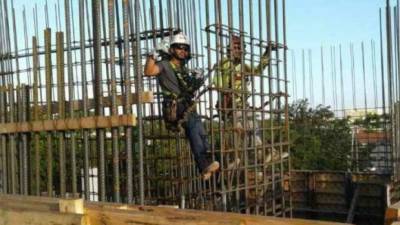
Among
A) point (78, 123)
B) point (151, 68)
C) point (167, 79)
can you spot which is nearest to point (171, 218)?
point (78, 123)

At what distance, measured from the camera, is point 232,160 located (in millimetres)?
7055

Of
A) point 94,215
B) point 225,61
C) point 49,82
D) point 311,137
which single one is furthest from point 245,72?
point 311,137

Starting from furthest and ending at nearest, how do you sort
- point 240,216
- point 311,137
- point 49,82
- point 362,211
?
point 311,137
point 362,211
point 49,82
point 240,216

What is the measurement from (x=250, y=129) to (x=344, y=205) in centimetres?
304

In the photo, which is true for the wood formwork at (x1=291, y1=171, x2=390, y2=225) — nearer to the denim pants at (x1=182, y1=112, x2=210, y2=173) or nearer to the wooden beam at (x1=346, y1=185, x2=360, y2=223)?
the wooden beam at (x1=346, y1=185, x2=360, y2=223)

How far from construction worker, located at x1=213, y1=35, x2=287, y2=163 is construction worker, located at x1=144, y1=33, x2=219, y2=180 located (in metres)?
0.35

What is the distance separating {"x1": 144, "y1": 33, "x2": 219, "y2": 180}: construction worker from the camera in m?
6.54

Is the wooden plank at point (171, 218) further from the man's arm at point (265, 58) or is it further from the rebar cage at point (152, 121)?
the man's arm at point (265, 58)

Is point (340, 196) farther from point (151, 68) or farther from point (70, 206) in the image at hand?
point (70, 206)

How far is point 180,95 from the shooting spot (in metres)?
6.69

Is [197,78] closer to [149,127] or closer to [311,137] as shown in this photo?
[149,127]

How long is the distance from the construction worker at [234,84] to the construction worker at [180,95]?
0.35 meters

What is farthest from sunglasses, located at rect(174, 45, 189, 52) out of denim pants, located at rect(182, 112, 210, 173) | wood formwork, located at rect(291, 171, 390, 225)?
wood formwork, located at rect(291, 171, 390, 225)

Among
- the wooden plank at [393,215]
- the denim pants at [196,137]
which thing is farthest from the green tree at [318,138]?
the wooden plank at [393,215]
